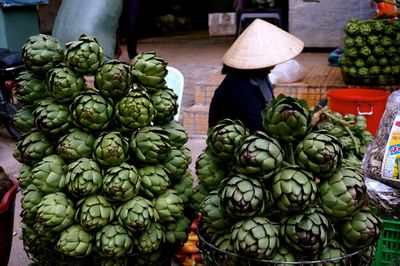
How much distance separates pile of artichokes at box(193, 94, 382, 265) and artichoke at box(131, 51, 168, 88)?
63cm

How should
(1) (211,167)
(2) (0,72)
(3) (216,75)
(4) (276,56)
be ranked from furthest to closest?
(3) (216,75), (2) (0,72), (4) (276,56), (1) (211,167)

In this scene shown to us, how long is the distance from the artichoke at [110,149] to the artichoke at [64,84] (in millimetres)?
230

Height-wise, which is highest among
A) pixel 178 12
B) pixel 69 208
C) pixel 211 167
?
pixel 211 167

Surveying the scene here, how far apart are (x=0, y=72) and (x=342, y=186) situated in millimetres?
5022

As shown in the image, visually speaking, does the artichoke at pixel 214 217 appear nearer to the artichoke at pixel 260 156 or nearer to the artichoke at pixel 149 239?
the artichoke at pixel 260 156

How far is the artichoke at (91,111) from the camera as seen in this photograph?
241cm

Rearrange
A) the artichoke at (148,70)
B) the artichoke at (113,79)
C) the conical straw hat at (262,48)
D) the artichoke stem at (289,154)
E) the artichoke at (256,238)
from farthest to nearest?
1. the conical straw hat at (262,48)
2. the artichoke at (148,70)
3. the artichoke at (113,79)
4. the artichoke stem at (289,154)
5. the artichoke at (256,238)

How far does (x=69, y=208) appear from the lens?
2396mm

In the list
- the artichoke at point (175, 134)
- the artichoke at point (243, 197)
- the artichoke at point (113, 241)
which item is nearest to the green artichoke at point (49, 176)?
the artichoke at point (113, 241)

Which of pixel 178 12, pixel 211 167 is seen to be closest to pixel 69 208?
pixel 211 167

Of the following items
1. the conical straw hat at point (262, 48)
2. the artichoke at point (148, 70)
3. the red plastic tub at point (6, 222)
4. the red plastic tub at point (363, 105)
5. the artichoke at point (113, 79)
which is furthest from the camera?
the red plastic tub at point (363, 105)

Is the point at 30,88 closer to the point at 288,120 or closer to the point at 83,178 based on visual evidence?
the point at 83,178

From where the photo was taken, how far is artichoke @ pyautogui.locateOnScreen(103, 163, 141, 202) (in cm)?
234

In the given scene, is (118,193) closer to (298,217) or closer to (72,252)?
(72,252)
